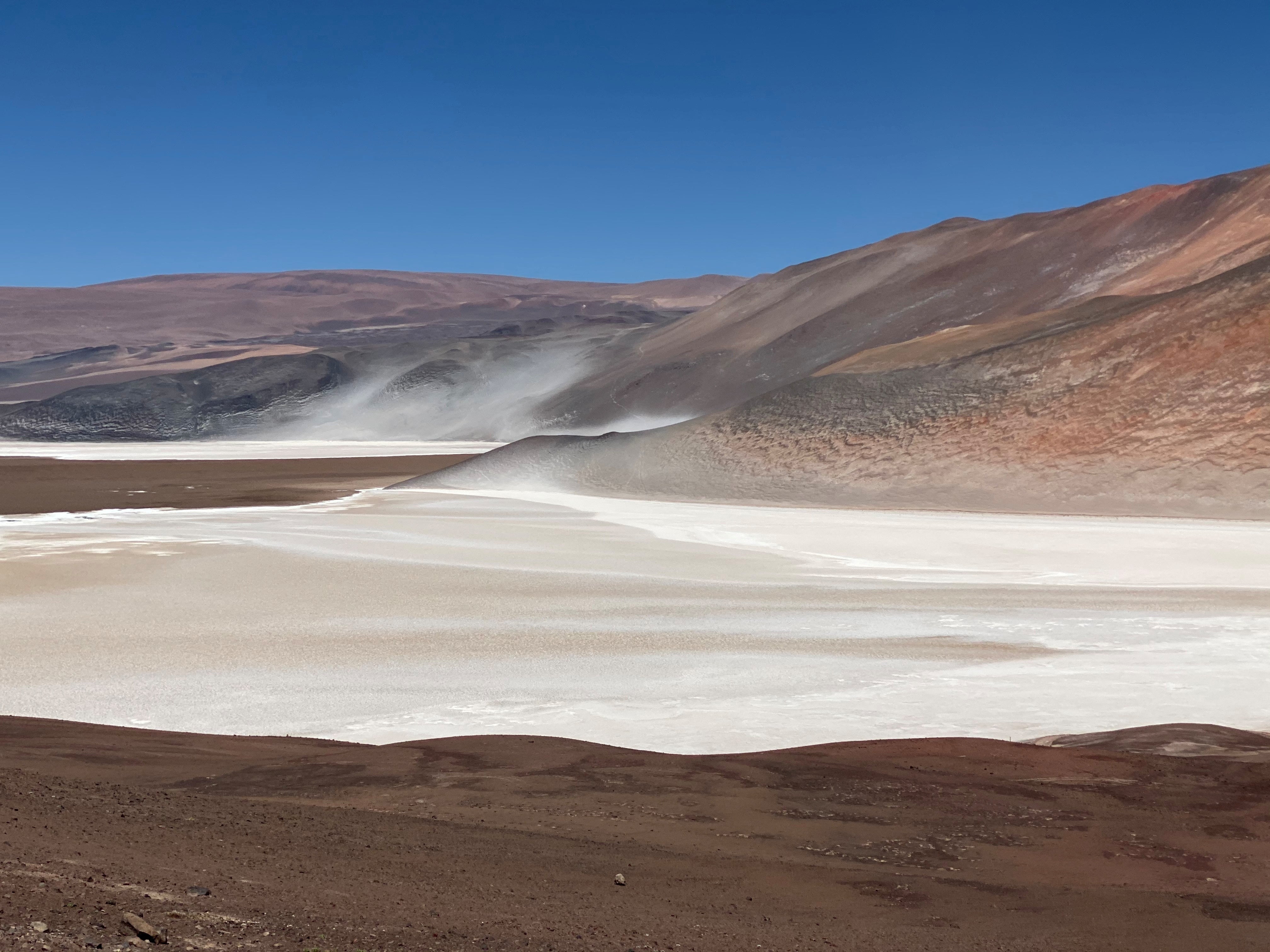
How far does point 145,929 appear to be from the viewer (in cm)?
405

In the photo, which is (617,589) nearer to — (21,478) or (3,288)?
(21,478)

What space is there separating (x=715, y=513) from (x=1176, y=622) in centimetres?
1580

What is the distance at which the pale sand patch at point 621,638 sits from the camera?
955 centimetres

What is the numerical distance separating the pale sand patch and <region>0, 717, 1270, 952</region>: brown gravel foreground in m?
1.33

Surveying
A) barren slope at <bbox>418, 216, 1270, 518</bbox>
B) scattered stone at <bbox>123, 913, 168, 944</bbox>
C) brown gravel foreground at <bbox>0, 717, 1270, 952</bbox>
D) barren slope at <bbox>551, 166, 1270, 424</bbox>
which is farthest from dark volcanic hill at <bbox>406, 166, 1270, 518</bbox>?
scattered stone at <bbox>123, 913, 168, 944</bbox>

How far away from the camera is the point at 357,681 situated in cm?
1070

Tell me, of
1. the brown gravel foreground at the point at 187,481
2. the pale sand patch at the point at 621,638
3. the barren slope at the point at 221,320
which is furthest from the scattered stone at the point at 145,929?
the barren slope at the point at 221,320

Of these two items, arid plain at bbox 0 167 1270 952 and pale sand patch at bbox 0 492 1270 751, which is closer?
arid plain at bbox 0 167 1270 952

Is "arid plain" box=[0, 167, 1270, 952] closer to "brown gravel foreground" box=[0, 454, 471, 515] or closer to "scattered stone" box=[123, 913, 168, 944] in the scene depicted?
"scattered stone" box=[123, 913, 168, 944]

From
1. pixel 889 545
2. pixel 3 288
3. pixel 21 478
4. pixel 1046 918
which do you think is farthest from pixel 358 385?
pixel 3 288

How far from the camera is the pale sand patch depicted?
9.55 metres

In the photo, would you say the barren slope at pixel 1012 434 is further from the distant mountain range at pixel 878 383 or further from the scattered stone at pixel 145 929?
the scattered stone at pixel 145 929

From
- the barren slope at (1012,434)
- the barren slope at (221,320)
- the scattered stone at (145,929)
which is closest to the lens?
the scattered stone at (145,929)

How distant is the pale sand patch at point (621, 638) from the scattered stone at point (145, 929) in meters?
4.72
